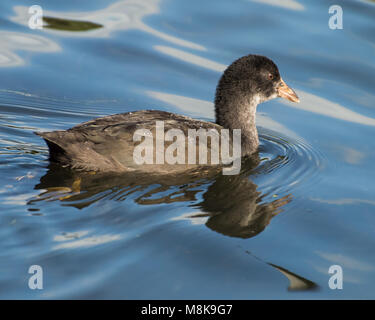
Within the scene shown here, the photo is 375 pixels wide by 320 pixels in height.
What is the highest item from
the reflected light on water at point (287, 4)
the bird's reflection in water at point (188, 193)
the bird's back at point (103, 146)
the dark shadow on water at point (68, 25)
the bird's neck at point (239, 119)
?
the reflected light on water at point (287, 4)

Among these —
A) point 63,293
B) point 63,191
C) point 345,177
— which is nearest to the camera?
point 63,293

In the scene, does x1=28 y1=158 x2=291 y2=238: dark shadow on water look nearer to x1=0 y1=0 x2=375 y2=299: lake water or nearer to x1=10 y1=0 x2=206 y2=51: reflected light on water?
x1=0 y1=0 x2=375 y2=299: lake water

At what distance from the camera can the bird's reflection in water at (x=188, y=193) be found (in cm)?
672

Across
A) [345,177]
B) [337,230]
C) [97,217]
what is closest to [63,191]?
[97,217]

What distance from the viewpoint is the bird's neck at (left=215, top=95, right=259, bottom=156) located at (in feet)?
28.5

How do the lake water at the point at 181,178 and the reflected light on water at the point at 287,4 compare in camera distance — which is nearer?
the lake water at the point at 181,178

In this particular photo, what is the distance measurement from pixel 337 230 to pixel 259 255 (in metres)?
1.13

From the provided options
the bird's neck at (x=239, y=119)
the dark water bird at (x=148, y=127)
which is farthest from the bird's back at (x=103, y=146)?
the bird's neck at (x=239, y=119)

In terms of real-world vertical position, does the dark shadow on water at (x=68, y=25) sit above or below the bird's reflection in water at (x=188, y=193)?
above

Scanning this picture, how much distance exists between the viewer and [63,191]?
7117 millimetres

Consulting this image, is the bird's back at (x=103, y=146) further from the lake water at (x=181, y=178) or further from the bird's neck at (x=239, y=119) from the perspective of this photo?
the bird's neck at (x=239, y=119)

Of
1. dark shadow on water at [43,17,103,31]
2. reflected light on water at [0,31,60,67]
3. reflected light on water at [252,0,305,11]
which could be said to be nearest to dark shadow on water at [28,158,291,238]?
reflected light on water at [0,31,60,67]

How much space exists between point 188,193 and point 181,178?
483 millimetres
